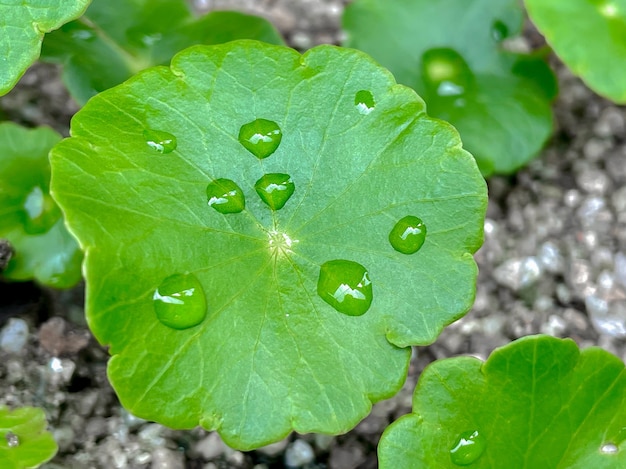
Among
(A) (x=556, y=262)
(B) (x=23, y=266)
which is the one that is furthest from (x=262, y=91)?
(A) (x=556, y=262)

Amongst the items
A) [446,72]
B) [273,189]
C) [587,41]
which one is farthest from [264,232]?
[587,41]

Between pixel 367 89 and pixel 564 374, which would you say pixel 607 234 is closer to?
pixel 564 374

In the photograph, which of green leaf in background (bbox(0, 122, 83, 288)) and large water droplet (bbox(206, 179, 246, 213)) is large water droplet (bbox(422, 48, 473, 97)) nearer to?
large water droplet (bbox(206, 179, 246, 213))

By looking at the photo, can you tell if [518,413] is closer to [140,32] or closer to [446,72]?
[446,72]

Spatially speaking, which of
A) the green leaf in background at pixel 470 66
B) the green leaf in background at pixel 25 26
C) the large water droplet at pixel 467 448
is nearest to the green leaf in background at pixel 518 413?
the large water droplet at pixel 467 448

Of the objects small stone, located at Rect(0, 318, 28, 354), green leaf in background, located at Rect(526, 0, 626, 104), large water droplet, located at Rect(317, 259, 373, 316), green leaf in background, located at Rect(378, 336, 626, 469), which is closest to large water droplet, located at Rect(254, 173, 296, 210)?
large water droplet, located at Rect(317, 259, 373, 316)

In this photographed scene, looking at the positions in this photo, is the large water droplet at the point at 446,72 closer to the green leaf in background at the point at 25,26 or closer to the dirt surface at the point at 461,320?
the dirt surface at the point at 461,320
